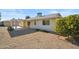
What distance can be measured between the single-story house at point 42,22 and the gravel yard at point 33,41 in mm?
171

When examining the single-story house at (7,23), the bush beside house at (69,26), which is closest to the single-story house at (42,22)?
the bush beside house at (69,26)

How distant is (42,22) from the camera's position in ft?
23.3

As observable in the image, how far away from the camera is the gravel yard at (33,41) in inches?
272

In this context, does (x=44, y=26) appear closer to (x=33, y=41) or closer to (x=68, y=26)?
(x=33, y=41)

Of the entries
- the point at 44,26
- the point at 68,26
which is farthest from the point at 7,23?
the point at 68,26

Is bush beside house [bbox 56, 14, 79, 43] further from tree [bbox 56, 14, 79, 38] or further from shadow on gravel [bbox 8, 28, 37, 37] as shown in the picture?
shadow on gravel [bbox 8, 28, 37, 37]

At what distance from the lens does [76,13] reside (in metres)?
6.90

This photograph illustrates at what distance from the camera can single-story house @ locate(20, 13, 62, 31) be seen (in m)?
6.99

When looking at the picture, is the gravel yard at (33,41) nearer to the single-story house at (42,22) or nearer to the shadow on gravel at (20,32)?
the shadow on gravel at (20,32)

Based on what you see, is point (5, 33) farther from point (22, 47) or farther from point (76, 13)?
point (76, 13)

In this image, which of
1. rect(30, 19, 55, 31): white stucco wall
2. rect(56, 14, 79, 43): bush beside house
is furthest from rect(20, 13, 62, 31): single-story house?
rect(56, 14, 79, 43): bush beside house

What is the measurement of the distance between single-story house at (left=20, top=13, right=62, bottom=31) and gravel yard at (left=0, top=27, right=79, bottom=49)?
17 cm

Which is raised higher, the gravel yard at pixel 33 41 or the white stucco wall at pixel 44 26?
the white stucco wall at pixel 44 26
